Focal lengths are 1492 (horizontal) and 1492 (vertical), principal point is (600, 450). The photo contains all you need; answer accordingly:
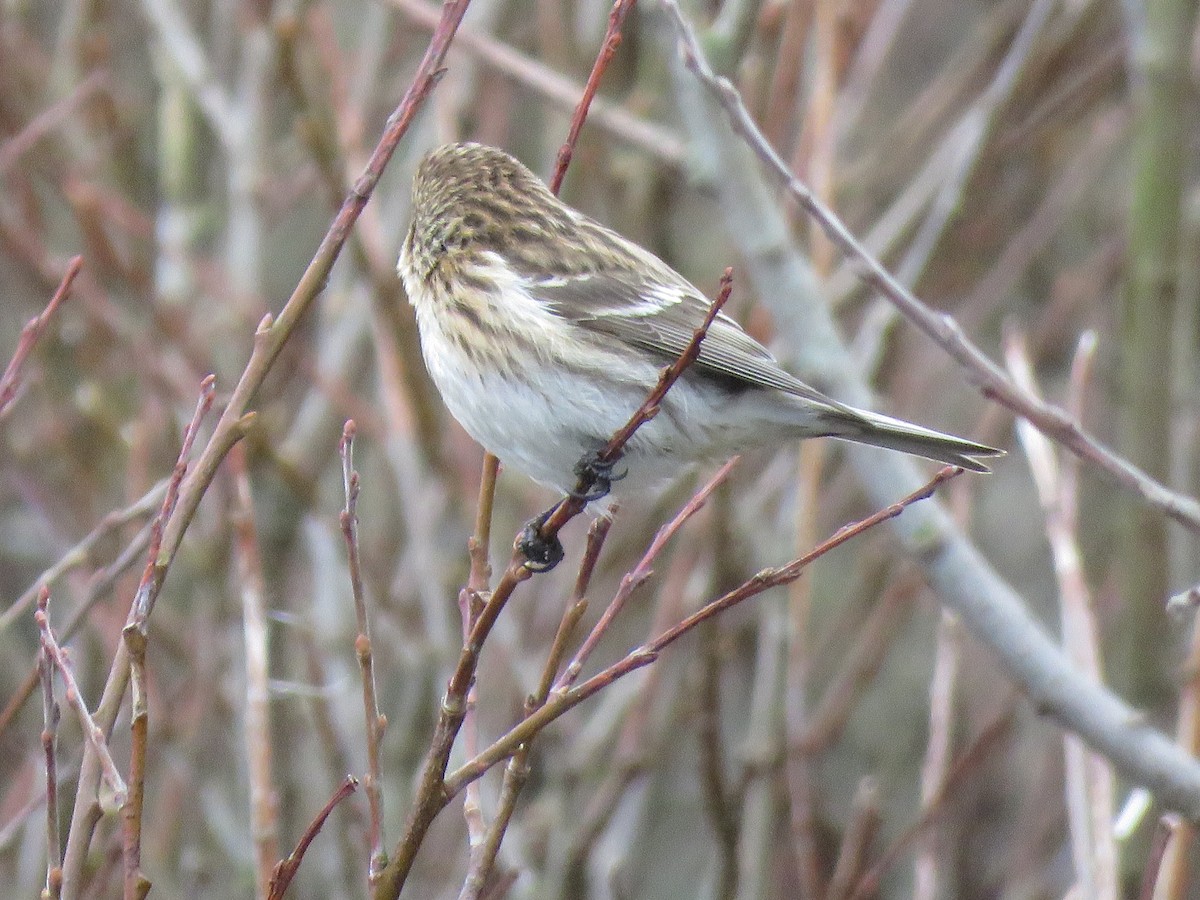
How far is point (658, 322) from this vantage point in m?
3.41

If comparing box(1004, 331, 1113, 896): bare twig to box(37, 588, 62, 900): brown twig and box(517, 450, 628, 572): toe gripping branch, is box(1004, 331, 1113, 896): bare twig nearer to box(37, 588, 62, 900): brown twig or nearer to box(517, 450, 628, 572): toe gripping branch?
box(517, 450, 628, 572): toe gripping branch

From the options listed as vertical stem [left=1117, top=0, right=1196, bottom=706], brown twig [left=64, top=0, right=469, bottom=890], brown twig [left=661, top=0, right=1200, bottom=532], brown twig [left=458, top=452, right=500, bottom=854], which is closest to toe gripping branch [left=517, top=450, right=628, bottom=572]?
brown twig [left=458, top=452, right=500, bottom=854]

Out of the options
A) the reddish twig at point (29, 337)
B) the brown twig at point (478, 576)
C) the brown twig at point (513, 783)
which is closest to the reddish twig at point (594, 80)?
the brown twig at point (478, 576)

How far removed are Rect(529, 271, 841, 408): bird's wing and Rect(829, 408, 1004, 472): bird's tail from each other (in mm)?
81

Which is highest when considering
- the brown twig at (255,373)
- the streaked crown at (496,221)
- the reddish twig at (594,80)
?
the streaked crown at (496,221)

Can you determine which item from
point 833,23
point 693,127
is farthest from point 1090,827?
point 833,23

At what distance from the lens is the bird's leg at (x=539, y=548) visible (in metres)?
2.91

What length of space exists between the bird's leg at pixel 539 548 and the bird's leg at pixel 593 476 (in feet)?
0.25

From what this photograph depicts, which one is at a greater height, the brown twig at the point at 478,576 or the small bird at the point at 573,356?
the small bird at the point at 573,356

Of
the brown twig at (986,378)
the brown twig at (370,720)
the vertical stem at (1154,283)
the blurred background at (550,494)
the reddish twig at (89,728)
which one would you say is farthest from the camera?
the blurred background at (550,494)

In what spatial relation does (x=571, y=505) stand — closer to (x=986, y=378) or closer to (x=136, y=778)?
(x=986, y=378)

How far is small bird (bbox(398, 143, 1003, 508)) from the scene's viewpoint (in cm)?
318

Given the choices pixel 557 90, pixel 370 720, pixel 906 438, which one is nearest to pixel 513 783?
pixel 370 720

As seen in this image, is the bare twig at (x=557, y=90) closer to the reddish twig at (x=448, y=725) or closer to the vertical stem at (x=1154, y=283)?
the vertical stem at (x=1154, y=283)
